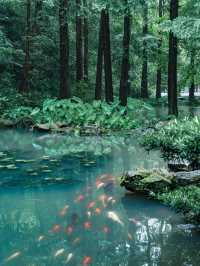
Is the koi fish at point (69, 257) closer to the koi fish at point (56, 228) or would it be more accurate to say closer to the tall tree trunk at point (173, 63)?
the koi fish at point (56, 228)

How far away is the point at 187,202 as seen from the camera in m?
6.05

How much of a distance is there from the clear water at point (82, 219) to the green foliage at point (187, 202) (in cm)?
25

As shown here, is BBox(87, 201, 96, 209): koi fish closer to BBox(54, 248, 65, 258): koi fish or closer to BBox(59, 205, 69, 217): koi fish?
BBox(59, 205, 69, 217): koi fish

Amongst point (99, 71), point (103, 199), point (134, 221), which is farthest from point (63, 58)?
point (134, 221)

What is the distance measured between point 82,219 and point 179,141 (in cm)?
196

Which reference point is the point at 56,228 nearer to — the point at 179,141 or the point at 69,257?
the point at 69,257

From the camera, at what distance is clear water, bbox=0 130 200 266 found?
5352 mm

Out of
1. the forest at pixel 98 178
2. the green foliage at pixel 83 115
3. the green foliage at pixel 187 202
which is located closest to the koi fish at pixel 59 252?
the forest at pixel 98 178

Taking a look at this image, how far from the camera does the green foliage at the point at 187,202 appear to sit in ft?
19.5

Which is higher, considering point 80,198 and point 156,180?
point 156,180

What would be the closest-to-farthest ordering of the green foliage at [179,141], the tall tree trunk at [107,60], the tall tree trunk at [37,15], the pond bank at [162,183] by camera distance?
the pond bank at [162,183] < the green foliage at [179,141] < the tall tree trunk at [107,60] < the tall tree trunk at [37,15]

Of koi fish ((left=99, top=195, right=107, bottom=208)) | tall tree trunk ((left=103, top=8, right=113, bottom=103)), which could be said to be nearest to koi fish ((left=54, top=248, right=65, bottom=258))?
koi fish ((left=99, top=195, right=107, bottom=208))

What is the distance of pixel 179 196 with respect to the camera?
627 centimetres

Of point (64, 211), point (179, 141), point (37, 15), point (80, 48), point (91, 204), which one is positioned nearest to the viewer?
point (64, 211)
